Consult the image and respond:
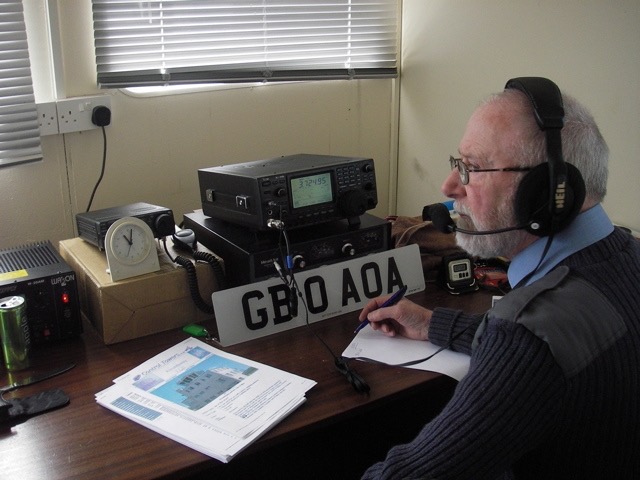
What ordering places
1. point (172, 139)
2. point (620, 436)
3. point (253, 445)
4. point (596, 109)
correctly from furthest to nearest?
point (172, 139) → point (596, 109) → point (253, 445) → point (620, 436)

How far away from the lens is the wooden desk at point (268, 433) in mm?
1156

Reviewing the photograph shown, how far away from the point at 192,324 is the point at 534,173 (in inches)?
34.0

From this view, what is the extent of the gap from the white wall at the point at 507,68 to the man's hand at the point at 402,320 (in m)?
0.79

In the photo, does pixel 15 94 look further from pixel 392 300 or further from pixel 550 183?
pixel 550 183

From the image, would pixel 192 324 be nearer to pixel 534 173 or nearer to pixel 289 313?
pixel 289 313

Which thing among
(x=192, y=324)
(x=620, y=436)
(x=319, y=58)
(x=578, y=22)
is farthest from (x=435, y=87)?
(x=620, y=436)

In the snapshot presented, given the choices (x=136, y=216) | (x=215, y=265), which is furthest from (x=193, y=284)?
(x=136, y=216)

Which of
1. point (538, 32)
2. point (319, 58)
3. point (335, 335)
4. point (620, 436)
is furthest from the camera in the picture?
point (319, 58)

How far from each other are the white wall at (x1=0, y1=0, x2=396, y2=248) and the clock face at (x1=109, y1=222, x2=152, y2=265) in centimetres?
67

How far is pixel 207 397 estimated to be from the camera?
132cm

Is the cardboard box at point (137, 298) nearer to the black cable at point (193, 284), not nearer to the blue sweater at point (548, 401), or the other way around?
the black cable at point (193, 284)

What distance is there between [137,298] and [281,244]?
34 cm

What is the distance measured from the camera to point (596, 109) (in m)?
1.99

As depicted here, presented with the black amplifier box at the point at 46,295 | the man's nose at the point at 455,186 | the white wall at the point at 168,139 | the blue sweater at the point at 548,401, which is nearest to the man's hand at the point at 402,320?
the man's nose at the point at 455,186
